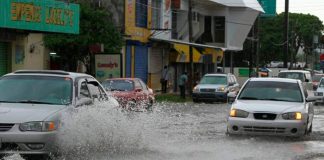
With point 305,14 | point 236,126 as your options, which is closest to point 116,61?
point 236,126

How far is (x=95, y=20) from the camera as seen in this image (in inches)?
1236

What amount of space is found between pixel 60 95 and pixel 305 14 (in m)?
103

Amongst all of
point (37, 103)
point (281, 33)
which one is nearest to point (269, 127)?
point (37, 103)

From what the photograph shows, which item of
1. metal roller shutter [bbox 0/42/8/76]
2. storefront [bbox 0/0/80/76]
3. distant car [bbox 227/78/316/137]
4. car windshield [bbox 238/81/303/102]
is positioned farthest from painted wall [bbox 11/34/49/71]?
distant car [bbox 227/78/316/137]

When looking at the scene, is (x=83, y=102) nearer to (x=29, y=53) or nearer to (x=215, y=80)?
(x=29, y=53)

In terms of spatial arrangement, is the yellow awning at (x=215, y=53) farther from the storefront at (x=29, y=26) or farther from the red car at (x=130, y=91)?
the red car at (x=130, y=91)

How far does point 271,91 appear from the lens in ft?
53.2

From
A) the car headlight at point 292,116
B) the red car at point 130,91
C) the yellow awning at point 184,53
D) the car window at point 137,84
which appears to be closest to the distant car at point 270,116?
the car headlight at point 292,116

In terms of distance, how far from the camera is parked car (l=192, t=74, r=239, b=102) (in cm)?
3353

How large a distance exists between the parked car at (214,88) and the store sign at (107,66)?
17.8ft

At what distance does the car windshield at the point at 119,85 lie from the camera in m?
22.9

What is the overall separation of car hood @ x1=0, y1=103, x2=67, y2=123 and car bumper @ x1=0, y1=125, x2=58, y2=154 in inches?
6.6

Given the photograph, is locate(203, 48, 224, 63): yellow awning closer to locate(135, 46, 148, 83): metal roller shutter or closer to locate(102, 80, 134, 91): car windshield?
locate(135, 46, 148, 83): metal roller shutter

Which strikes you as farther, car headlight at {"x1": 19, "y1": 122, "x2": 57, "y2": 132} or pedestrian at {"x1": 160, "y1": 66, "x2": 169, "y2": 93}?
pedestrian at {"x1": 160, "y1": 66, "x2": 169, "y2": 93}
